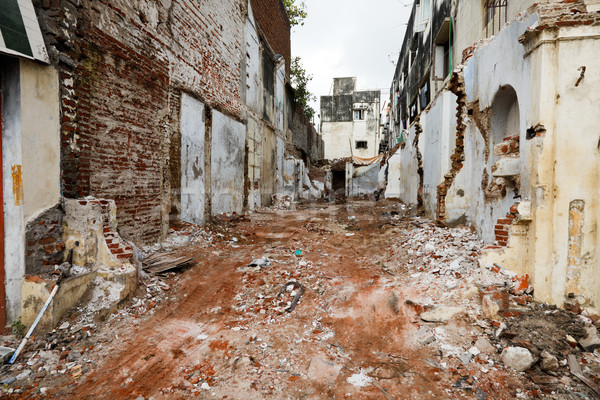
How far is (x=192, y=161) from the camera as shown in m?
7.23

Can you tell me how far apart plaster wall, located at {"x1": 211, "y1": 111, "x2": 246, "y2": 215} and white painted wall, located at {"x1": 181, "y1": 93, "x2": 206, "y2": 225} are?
67 centimetres

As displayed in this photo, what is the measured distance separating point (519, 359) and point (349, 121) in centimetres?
3343

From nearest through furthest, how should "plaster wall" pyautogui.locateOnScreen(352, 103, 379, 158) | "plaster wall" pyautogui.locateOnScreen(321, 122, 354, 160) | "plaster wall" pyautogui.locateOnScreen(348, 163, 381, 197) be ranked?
1. "plaster wall" pyautogui.locateOnScreen(348, 163, 381, 197)
2. "plaster wall" pyautogui.locateOnScreen(352, 103, 379, 158)
3. "plaster wall" pyautogui.locateOnScreen(321, 122, 354, 160)

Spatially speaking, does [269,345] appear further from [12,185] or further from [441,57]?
[441,57]

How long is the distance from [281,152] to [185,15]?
9.66 metres

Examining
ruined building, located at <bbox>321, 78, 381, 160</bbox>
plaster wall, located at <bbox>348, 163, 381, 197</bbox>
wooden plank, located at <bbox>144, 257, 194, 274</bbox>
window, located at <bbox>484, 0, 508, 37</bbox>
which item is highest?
ruined building, located at <bbox>321, 78, 381, 160</bbox>

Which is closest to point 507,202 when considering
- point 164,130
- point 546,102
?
point 546,102

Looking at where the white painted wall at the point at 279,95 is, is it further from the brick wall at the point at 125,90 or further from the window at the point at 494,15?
the window at the point at 494,15

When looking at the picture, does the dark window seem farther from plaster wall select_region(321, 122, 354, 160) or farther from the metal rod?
the metal rod

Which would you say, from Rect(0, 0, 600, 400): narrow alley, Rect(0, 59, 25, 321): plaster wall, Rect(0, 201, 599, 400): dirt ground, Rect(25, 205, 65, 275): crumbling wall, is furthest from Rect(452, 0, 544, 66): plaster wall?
Rect(25, 205, 65, 275): crumbling wall

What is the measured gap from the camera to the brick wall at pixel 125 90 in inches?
152

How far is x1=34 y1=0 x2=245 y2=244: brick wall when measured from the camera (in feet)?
12.7

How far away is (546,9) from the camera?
3.28 metres

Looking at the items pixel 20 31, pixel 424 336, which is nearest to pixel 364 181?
pixel 424 336
